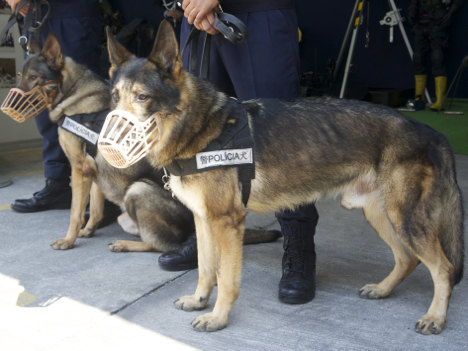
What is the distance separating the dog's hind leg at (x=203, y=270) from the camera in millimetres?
2184

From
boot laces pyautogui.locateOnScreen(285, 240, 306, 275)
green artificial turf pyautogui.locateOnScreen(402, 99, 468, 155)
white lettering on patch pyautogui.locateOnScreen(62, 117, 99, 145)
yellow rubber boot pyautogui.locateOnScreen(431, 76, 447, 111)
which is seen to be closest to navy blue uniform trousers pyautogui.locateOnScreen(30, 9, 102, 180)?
white lettering on patch pyautogui.locateOnScreen(62, 117, 99, 145)

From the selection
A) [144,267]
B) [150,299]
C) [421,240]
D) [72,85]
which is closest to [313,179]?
[421,240]

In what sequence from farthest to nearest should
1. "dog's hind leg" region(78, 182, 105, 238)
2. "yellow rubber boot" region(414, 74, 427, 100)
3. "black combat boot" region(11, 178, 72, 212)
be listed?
"yellow rubber boot" region(414, 74, 427, 100) → "black combat boot" region(11, 178, 72, 212) → "dog's hind leg" region(78, 182, 105, 238)

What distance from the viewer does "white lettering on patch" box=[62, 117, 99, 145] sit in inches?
113

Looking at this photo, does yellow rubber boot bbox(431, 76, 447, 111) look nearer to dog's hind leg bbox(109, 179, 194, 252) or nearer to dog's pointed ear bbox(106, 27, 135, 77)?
dog's hind leg bbox(109, 179, 194, 252)

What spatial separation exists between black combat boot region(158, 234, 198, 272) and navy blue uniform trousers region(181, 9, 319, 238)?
2.14 ft

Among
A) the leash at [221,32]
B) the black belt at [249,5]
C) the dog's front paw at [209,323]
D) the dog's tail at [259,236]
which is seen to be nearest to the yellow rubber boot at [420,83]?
the dog's tail at [259,236]

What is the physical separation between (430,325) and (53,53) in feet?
9.58

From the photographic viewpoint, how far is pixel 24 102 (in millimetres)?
2793

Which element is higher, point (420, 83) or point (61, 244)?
point (420, 83)

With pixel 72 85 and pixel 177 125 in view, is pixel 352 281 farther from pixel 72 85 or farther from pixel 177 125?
pixel 72 85

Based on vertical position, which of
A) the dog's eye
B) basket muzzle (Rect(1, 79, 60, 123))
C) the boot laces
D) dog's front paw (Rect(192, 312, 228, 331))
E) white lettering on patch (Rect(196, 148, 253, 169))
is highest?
the dog's eye

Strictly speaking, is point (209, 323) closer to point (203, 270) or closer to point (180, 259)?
point (203, 270)

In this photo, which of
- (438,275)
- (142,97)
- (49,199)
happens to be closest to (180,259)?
(142,97)
